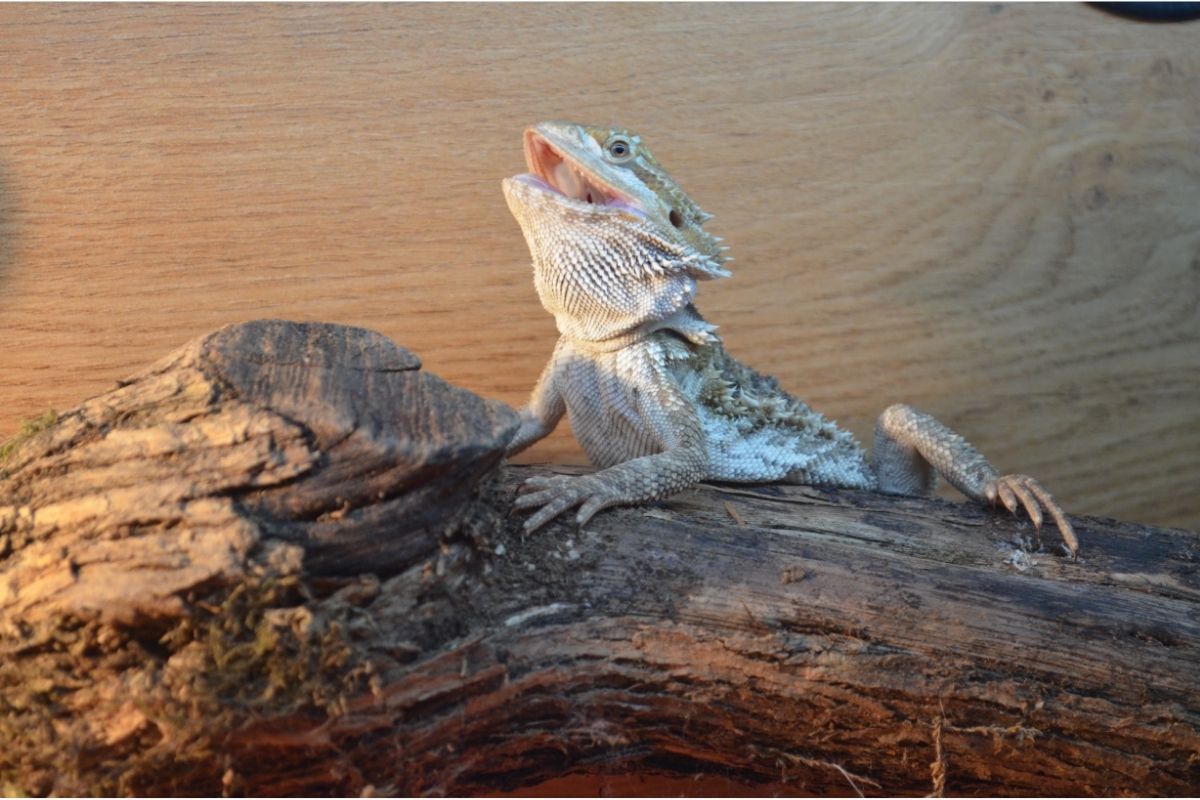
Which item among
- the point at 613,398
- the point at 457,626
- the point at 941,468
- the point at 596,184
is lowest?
the point at 941,468

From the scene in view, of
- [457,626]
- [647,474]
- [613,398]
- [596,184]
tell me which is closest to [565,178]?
[596,184]

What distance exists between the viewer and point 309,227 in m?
2.44

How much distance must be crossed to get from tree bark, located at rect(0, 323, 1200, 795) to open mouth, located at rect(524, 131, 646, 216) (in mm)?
675

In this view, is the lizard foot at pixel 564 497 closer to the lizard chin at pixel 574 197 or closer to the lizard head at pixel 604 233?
the lizard head at pixel 604 233

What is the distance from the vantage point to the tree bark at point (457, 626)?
1.29 meters

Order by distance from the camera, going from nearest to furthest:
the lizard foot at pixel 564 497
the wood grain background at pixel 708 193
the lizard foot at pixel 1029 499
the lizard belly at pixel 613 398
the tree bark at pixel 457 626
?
the tree bark at pixel 457 626 < the lizard foot at pixel 564 497 < the lizard foot at pixel 1029 499 < the lizard belly at pixel 613 398 < the wood grain background at pixel 708 193

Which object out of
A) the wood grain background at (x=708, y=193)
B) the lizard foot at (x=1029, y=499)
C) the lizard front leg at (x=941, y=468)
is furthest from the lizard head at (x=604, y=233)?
the lizard foot at (x=1029, y=499)

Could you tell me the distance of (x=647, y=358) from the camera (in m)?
2.17

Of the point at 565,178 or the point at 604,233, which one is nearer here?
the point at 604,233

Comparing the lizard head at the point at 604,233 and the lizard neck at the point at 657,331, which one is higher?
the lizard head at the point at 604,233

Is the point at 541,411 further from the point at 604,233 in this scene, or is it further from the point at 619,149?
the point at 619,149

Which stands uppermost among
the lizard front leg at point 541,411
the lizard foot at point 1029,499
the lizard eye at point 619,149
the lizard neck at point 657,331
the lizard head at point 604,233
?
the lizard eye at point 619,149

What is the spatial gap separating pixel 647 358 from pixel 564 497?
568 millimetres

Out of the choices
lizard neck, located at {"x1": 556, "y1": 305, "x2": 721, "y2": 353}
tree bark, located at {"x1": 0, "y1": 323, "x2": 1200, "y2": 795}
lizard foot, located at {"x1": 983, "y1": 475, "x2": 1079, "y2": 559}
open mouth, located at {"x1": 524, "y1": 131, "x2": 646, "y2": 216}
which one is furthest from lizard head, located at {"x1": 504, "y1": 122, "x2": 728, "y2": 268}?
lizard foot, located at {"x1": 983, "y1": 475, "x2": 1079, "y2": 559}
